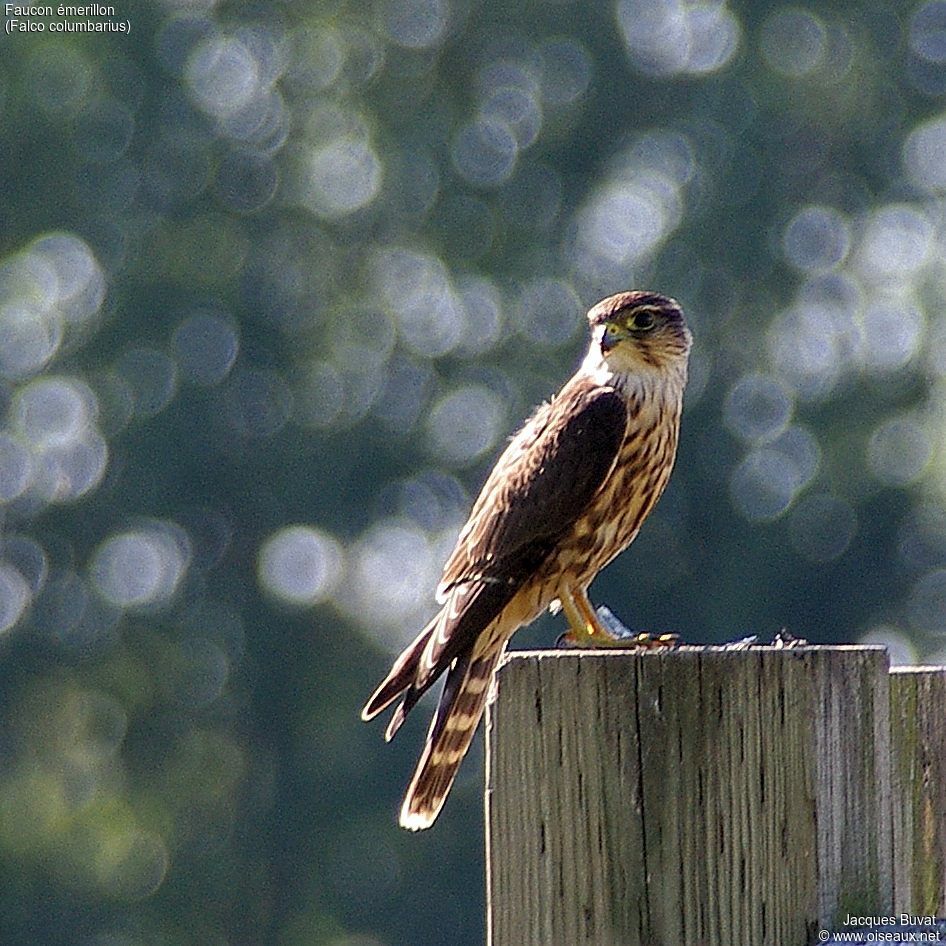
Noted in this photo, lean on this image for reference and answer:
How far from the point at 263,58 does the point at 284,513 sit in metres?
4.29

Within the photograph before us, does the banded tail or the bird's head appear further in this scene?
the bird's head

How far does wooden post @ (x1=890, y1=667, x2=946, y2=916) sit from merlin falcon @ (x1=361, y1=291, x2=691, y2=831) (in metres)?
1.11

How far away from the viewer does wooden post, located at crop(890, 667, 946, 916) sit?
3.37 meters

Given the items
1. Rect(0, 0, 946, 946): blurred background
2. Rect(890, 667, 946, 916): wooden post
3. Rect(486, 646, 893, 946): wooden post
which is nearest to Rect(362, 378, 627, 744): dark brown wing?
Rect(890, 667, 946, 916): wooden post

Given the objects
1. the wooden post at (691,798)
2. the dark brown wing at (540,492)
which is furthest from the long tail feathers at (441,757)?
the wooden post at (691,798)

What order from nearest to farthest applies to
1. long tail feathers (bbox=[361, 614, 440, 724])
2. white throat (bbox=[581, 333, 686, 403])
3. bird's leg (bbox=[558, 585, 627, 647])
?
long tail feathers (bbox=[361, 614, 440, 724]) < bird's leg (bbox=[558, 585, 627, 647]) < white throat (bbox=[581, 333, 686, 403])

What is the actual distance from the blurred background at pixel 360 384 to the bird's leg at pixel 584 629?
10.4 meters

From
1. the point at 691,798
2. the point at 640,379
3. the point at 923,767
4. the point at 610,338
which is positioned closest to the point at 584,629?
the point at 640,379

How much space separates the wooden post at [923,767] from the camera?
337cm

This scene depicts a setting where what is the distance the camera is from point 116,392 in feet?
55.5

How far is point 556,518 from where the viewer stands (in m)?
5.03

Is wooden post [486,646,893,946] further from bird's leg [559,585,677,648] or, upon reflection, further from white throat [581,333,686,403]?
white throat [581,333,686,403]

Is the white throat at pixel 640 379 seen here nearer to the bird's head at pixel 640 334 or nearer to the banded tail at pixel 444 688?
the bird's head at pixel 640 334

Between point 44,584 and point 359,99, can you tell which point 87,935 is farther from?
point 359,99
